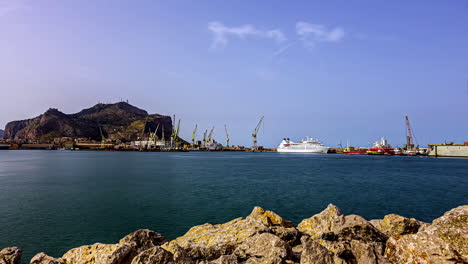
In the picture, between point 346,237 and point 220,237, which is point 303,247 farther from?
point 220,237

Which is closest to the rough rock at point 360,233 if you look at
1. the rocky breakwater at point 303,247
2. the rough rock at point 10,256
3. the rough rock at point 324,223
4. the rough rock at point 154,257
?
the rocky breakwater at point 303,247

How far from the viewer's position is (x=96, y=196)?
23.9 m

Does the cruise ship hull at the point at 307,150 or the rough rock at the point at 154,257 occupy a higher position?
the rough rock at the point at 154,257

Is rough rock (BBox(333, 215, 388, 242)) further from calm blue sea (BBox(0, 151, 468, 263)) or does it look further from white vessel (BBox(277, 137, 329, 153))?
white vessel (BBox(277, 137, 329, 153))

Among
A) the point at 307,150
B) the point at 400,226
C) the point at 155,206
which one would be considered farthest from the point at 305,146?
the point at 400,226

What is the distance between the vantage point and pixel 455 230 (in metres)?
5.69

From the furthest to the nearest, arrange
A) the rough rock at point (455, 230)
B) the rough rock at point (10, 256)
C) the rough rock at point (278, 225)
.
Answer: the rough rock at point (278, 225) → the rough rock at point (10, 256) → the rough rock at point (455, 230)

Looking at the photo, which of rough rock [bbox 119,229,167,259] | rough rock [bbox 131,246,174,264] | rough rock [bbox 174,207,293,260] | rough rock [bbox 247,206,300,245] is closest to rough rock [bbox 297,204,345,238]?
rough rock [bbox 247,206,300,245]

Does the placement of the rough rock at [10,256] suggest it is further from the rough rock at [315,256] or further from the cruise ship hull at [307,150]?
the cruise ship hull at [307,150]

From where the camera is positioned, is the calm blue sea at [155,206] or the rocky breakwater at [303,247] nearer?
the rocky breakwater at [303,247]

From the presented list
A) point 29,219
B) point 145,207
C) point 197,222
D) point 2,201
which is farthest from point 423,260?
point 2,201

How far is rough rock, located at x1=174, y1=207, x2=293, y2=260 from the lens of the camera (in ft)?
23.5

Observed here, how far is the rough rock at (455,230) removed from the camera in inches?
211

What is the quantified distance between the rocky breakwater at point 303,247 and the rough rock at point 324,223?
6 centimetres
